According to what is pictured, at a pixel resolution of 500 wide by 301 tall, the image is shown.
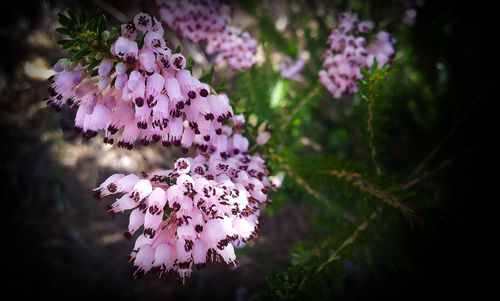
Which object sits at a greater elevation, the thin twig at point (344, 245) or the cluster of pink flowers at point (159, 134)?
the cluster of pink flowers at point (159, 134)

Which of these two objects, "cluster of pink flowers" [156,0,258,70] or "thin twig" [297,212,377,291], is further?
"cluster of pink flowers" [156,0,258,70]

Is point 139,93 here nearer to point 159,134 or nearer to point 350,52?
point 159,134

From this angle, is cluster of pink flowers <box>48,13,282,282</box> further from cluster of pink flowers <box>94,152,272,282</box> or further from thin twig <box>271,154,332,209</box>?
thin twig <box>271,154,332,209</box>

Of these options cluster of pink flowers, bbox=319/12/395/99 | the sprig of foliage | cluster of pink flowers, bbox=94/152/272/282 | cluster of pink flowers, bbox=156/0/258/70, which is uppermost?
cluster of pink flowers, bbox=156/0/258/70

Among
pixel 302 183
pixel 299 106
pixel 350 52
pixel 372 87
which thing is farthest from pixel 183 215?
pixel 299 106

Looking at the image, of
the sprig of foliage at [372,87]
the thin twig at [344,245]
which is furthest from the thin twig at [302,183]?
the sprig of foliage at [372,87]

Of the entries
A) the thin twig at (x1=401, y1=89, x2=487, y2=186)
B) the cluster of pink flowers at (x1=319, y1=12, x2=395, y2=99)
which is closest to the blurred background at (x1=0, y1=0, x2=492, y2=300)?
the thin twig at (x1=401, y1=89, x2=487, y2=186)

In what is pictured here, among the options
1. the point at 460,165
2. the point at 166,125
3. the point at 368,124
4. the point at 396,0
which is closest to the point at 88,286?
the point at 166,125

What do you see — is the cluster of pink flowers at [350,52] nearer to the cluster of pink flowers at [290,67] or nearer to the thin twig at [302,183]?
the thin twig at [302,183]
